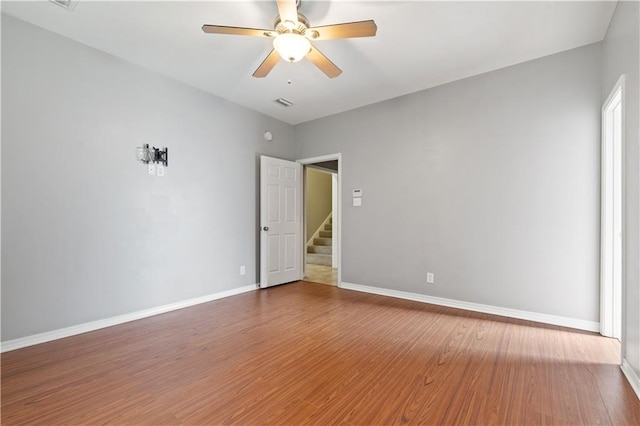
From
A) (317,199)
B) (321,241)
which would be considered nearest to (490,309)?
(321,241)

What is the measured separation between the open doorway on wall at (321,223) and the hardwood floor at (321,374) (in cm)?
280

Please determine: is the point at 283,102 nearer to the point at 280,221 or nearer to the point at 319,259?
the point at 280,221

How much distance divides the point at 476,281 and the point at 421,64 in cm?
258

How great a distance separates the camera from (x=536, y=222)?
306 cm

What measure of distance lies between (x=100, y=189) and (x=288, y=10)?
251 centimetres

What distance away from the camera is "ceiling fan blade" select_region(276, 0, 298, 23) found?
1.97 meters

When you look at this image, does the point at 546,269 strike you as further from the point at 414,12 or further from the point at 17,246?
the point at 17,246

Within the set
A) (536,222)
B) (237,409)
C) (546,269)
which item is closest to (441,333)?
(546,269)

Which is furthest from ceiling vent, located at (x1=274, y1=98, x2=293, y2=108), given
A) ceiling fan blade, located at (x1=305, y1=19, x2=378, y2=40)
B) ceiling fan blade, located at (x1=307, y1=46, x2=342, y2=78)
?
ceiling fan blade, located at (x1=305, y1=19, x2=378, y2=40)

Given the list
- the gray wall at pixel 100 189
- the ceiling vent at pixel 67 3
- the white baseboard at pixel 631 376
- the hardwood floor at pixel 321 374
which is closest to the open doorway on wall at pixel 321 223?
the gray wall at pixel 100 189

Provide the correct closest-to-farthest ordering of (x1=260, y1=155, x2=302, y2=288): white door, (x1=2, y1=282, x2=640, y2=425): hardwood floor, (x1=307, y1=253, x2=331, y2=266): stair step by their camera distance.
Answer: (x1=2, y1=282, x2=640, y2=425): hardwood floor, (x1=260, y1=155, x2=302, y2=288): white door, (x1=307, y1=253, x2=331, y2=266): stair step

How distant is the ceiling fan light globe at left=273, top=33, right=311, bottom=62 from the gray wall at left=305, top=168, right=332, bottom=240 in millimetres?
5275

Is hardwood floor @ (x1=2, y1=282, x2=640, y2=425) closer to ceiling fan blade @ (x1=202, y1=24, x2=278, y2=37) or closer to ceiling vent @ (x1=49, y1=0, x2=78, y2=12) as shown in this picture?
ceiling fan blade @ (x1=202, y1=24, x2=278, y2=37)

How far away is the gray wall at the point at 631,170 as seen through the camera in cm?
189
